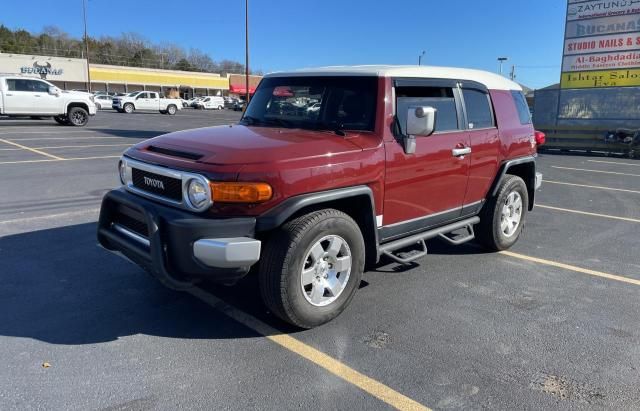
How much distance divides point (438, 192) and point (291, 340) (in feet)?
6.49

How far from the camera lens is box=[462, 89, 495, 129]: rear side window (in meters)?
4.96

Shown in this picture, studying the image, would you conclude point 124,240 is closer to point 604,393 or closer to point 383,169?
point 383,169

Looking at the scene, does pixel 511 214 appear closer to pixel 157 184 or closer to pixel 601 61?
pixel 157 184

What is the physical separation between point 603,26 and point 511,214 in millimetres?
16230

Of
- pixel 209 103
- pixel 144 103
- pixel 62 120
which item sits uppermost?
pixel 209 103

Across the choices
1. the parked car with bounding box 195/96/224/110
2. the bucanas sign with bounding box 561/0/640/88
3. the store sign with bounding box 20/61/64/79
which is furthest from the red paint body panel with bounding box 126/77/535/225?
the store sign with bounding box 20/61/64/79

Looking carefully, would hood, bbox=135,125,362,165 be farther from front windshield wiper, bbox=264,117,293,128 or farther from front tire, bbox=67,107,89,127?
front tire, bbox=67,107,89,127

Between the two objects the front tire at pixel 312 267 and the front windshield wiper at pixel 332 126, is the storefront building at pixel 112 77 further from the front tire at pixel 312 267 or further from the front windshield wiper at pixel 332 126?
the front tire at pixel 312 267

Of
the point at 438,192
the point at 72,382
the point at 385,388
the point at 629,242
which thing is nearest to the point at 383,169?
the point at 438,192

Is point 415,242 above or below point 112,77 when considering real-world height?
below

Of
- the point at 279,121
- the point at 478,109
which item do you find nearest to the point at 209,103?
the point at 478,109

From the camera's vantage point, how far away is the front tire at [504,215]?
5.40 m

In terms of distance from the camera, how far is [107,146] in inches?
577

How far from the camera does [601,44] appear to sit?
18.4 metres
